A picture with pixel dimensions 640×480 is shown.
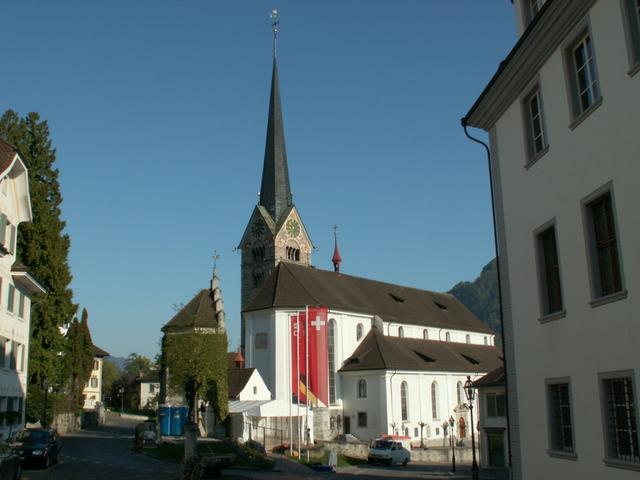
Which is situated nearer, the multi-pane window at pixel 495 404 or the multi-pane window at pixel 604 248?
the multi-pane window at pixel 604 248

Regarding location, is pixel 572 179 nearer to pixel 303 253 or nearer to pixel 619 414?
pixel 619 414

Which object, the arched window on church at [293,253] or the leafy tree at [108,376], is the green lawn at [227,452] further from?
the leafy tree at [108,376]

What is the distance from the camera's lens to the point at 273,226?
272 feet

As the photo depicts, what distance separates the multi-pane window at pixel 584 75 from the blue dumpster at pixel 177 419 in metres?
38.8

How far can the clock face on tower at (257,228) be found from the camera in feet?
277

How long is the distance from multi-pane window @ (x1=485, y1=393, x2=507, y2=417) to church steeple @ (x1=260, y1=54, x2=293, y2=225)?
56.4 metres

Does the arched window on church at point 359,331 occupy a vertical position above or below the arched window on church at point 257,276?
below

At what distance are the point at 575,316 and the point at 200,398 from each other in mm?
37985

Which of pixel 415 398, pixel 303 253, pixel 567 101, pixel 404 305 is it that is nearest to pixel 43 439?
pixel 567 101

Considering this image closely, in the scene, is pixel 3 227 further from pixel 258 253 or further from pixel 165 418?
pixel 258 253

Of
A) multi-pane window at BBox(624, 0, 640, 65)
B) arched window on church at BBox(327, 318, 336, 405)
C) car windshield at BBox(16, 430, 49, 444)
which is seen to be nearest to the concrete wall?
multi-pane window at BBox(624, 0, 640, 65)

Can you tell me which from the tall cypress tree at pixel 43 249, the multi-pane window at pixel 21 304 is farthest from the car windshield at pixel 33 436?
the tall cypress tree at pixel 43 249

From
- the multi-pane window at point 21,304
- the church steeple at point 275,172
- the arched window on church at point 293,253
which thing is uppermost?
the church steeple at point 275,172

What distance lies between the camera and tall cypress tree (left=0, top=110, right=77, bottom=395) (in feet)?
132
